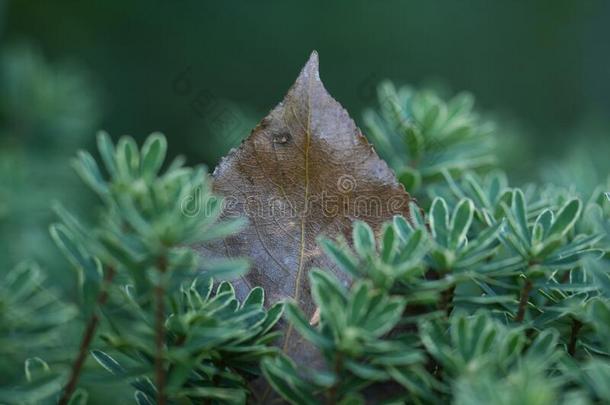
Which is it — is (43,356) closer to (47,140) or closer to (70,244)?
(70,244)

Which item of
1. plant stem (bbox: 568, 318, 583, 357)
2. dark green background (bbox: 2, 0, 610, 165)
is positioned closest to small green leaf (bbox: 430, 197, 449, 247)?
plant stem (bbox: 568, 318, 583, 357)

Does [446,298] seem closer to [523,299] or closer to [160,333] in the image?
[523,299]

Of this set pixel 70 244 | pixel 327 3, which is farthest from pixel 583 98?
pixel 70 244

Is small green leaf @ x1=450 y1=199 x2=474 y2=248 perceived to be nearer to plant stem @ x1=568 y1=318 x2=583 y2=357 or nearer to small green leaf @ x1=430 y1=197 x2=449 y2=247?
Result: small green leaf @ x1=430 y1=197 x2=449 y2=247

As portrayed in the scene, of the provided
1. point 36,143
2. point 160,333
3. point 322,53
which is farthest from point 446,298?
point 322,53

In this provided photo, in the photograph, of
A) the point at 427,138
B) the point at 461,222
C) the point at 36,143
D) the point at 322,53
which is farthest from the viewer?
the point at 322,53
